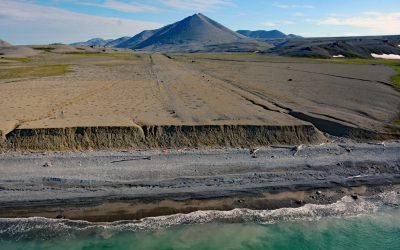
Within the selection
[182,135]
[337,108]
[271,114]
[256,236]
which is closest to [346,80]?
[337,108]

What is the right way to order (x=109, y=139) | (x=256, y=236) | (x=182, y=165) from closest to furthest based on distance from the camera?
(x=256, y=236), (x=182, y=165), (x=109, y=139)

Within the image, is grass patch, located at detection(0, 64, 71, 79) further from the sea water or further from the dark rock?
the sea water

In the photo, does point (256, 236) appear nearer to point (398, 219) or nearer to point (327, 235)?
point (327, 235)

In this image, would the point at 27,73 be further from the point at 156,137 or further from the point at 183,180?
the point at 183,180

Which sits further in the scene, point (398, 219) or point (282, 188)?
point (282, 188)

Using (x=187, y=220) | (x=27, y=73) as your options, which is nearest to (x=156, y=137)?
(x=187, y=220)

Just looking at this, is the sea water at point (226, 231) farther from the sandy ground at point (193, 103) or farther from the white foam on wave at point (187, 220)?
the sandy ground at point (193, 103)

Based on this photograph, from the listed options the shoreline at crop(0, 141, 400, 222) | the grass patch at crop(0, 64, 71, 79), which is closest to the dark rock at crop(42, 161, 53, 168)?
the shoreline at crop(0, 141, 400, 222)
